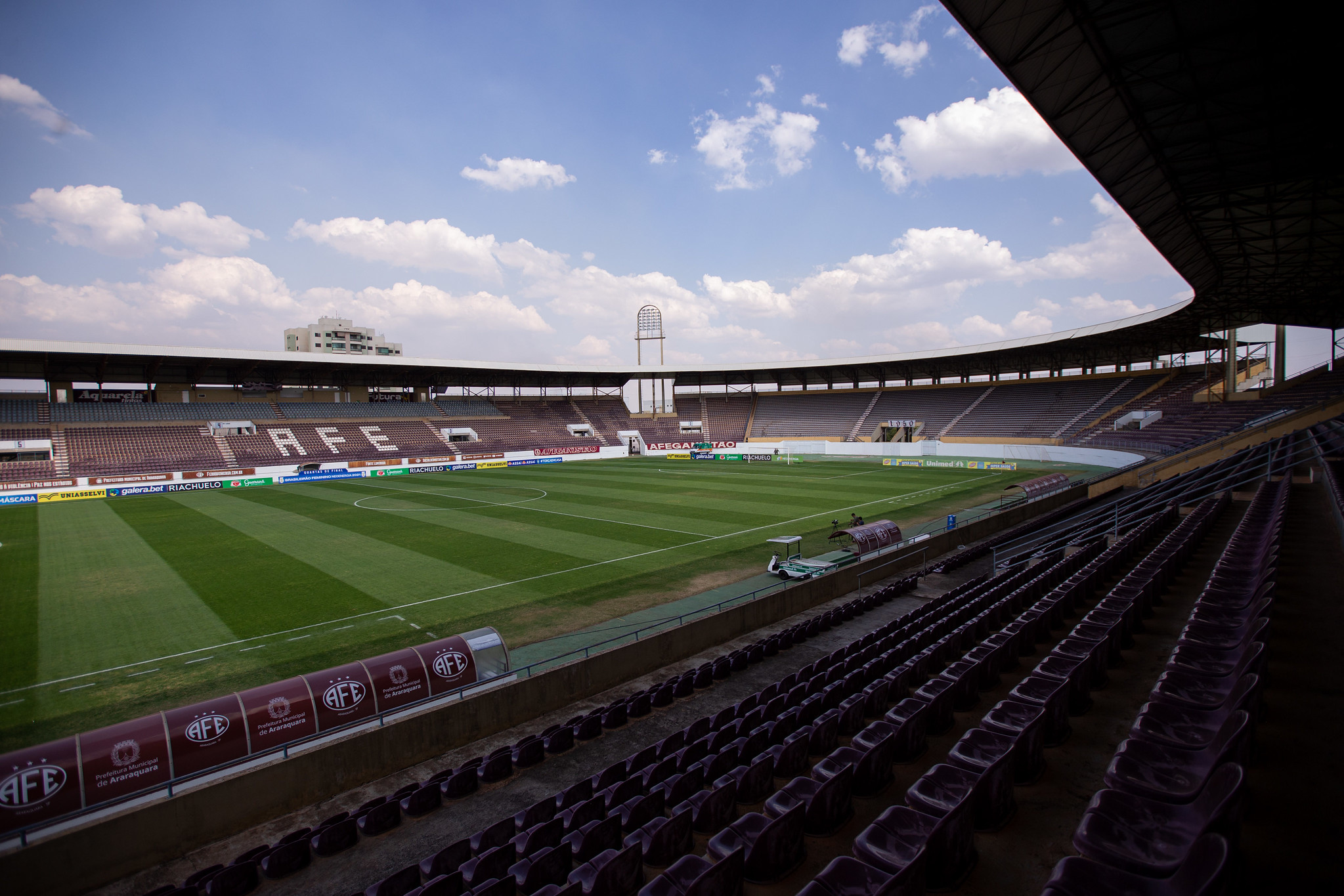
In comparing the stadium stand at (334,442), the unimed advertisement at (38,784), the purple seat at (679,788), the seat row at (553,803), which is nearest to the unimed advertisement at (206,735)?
the unimed advertisement at (38,784)

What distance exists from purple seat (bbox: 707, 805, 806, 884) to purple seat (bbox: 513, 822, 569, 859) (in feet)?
6.64

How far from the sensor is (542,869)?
5379 mm

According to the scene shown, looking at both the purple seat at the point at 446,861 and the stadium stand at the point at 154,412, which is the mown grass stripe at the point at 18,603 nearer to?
the purple seat at the point at 446,861

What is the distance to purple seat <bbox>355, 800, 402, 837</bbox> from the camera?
7.25m

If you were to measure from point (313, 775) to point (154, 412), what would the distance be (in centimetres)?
6182

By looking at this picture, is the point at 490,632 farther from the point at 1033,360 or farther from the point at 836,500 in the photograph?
the point at 1033,360

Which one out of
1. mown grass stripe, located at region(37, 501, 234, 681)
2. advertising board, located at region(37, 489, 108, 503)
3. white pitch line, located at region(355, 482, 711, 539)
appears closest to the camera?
mown grass stripe, located at region(37, 501, 234, 681)

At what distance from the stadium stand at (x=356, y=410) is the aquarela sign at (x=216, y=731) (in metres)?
60.5

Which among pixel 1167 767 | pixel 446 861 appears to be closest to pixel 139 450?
pixel 446 861

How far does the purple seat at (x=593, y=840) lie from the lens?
5.64m

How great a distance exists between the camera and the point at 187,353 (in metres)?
51.5

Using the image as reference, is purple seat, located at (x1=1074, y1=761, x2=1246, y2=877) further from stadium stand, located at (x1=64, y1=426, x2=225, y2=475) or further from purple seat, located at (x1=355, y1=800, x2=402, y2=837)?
stadium stand, located at (x1=64, y1=426, x2=225, y2=475)

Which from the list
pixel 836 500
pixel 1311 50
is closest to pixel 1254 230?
pixel 1311 50

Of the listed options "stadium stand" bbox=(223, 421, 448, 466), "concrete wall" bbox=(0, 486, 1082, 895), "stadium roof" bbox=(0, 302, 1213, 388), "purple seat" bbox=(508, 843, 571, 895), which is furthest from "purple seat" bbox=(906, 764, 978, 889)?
"stadium stand" bbox=(223, 421, 448, 466)
